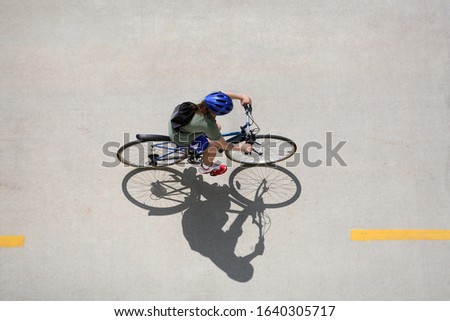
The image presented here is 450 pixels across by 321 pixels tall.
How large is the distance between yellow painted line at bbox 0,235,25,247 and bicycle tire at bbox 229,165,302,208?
3195 millimetres

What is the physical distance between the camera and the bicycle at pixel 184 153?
21.2ft

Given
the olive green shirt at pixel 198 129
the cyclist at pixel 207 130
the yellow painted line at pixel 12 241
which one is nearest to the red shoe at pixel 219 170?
the cyclist at pixel 207 130

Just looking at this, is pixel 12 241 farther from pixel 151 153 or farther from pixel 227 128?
pixel 227 128

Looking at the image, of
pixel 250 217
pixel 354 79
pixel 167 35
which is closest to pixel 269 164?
pixel 250 217

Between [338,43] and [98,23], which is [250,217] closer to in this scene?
[338,43]

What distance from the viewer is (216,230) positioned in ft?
21.5

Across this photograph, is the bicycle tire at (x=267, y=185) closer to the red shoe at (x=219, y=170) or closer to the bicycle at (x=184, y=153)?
the bicycle at (x=184, y=153)

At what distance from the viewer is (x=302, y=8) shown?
306 inches

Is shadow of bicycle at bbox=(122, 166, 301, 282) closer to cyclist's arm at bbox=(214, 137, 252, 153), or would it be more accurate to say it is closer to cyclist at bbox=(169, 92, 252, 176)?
cyclist at bbox=(169, 92, 252, 176)

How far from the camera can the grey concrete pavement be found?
6352mm

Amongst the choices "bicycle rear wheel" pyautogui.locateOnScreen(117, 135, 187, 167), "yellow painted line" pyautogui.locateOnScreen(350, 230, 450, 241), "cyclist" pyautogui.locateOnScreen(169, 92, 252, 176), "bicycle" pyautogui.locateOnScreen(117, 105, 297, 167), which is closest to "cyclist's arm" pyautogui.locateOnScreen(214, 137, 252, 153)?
"cyclist" pyautogui.locateOnScreen(169, 92, 252, 176)

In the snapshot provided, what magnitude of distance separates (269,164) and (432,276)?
9.43 feet

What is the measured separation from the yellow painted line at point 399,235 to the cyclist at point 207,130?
7.36 ft
